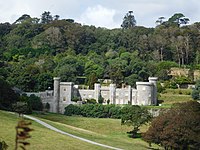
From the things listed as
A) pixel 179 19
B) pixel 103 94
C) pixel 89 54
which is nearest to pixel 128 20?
pixel 179 19

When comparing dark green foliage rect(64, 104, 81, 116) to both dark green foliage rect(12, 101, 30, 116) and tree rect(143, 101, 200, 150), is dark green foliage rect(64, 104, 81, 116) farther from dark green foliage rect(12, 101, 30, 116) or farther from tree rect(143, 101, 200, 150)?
tree rect(143, 101, 200, 150)

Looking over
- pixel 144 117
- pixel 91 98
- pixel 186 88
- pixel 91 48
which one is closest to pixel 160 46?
pixel 91 48

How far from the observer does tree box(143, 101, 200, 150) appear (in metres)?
31.9

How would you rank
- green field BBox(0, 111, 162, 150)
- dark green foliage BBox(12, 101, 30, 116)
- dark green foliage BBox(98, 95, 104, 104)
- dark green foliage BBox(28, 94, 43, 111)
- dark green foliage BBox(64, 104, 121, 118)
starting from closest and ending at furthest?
green field BBox(0, 111, 162, 150) < dark green foliage BBox(12, 101, 30, 116) < dark green foliage BBox(64, 104, 121, 118) < dark green foliage BBox(28, 94, 43, 111) < dark green foliage BBox(98, 95, 104, 104)

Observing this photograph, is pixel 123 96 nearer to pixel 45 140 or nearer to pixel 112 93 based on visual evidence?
pixel 112 93

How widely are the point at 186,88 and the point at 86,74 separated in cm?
1602

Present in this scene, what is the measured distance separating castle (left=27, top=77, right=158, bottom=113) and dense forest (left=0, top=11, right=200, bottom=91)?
343 centimetres

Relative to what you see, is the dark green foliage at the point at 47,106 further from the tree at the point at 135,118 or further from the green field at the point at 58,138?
the tree at the point at 135,118

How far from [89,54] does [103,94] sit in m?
21.9

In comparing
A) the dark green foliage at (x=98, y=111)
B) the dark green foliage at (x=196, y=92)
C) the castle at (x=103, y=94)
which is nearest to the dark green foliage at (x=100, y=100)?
the castle at (x=103, y=94)

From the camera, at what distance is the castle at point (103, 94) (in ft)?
182

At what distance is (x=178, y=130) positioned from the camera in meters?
32.1

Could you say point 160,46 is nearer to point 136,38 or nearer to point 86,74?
point 136,38

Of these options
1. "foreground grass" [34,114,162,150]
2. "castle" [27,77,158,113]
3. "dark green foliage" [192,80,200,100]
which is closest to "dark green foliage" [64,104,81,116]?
"castle" [27,77,158,113]
